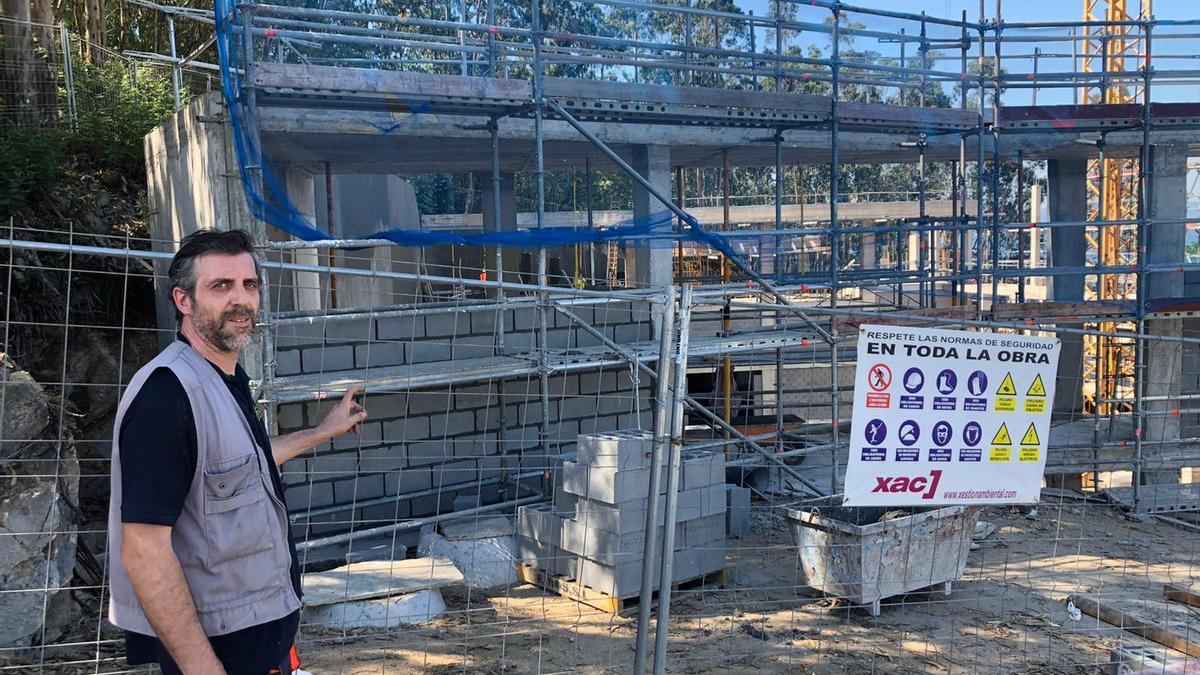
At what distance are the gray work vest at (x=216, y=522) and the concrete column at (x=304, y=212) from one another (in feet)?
23.0

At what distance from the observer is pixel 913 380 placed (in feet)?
15.5

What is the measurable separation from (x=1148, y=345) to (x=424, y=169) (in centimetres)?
923

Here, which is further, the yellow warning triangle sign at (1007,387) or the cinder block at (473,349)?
the cinder block at (473,349)

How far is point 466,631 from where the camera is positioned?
6324 mm

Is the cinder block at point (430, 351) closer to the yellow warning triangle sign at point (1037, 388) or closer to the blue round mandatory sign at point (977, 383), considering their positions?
the blue round mandatory sign at point (977, 383)

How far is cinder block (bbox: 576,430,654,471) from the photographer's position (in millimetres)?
6771

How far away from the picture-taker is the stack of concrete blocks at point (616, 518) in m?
6.70

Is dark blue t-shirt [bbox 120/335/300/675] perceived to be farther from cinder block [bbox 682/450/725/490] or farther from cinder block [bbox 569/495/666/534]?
cinder block [bbox 682/450/725/490]

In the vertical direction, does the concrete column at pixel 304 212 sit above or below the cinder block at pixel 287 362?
above

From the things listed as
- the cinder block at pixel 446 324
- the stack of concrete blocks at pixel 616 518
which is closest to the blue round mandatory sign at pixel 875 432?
the stack of concrete blocks at pixel 616 518

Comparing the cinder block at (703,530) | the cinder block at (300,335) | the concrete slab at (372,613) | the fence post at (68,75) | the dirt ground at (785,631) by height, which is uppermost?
the fence post at (68,75)

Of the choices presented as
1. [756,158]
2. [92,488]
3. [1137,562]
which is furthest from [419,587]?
[756,158]

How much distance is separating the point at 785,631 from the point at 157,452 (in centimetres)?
510

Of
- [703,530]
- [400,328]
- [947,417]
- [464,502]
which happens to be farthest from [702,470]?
[400,328]
